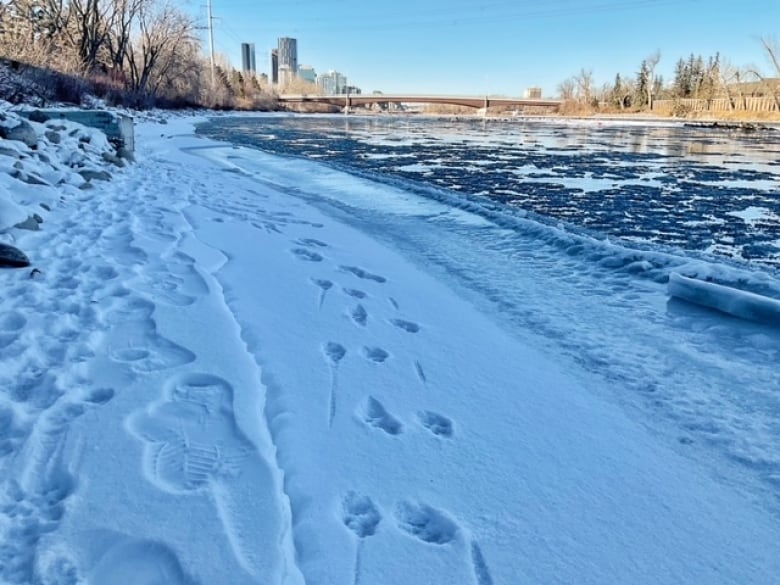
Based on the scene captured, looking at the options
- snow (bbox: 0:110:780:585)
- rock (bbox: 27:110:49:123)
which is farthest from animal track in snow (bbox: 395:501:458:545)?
rock (bbox: 27:110:49:123)

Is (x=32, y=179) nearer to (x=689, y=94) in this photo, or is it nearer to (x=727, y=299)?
(x=727, y=299)

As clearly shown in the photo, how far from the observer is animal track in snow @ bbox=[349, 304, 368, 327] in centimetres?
346

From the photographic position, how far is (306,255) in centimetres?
493

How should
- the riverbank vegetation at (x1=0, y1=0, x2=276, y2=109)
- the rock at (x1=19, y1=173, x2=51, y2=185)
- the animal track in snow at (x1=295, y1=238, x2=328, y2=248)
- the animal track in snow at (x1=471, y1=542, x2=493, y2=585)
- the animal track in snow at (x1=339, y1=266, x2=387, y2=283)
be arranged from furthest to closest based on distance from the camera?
1. the riverbank vegetation at (x1=0, y1=0, x2=276, y2=109)
2. the rock at (x1=19, y1=173, x2=51, y2=185)
3. the animal track in snow at (x1=295, y1=238, x2=328, y2=248)
4. the animal track in snow at (x1=339, y1=266, x2=387, y2=283)
5. the animal track in snow at (x1=471, y1=542, x2=493, y2=585)

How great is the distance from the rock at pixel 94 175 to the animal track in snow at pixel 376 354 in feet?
19.2

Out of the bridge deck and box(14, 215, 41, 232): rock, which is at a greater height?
the bridge deck

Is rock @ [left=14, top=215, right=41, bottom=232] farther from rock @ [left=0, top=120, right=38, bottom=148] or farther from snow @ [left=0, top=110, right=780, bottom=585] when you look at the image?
rock @ [left=0, top=120, right=38, bottom=148]

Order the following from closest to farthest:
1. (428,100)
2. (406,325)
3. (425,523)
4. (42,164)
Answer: (425,523) → (406,325) → (42,164) → (428,100)

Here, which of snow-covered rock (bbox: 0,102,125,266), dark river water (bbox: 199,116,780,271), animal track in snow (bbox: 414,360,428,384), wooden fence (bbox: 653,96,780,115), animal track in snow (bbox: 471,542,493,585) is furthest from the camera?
wooden fence (bbox: 653,96,780,115)

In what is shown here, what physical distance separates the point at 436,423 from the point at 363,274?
7.46ft

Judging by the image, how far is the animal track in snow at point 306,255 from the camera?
4805 mm

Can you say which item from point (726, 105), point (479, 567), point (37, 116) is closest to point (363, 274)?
point (479, 567)

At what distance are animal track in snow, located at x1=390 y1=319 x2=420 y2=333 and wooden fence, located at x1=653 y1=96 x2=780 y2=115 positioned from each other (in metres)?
70.9

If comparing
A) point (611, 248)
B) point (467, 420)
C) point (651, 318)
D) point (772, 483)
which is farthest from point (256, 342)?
point (611, 248)
